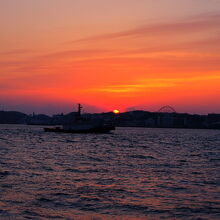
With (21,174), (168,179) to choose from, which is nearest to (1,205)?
(21,174)

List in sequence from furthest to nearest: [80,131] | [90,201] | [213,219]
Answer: [80,131]
[90,201]
[213,219]

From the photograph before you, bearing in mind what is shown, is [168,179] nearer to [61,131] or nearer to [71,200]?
[71,200]

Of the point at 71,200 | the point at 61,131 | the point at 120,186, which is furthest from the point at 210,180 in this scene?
the point at 61,131

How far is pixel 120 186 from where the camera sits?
2391 cm

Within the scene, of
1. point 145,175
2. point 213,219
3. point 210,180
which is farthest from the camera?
point 145,175

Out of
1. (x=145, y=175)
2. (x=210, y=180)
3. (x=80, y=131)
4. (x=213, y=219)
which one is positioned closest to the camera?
(x=213, y=219)

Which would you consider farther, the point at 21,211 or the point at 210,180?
the point at 210,180

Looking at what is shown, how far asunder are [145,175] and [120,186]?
6.12 metres

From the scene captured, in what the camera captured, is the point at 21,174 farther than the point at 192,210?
Yes

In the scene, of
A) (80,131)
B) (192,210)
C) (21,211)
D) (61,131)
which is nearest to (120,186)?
(192,210)

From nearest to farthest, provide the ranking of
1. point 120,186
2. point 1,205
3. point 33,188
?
point 1,205, point 33,188, point 120,186

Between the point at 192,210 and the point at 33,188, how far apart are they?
9.18m

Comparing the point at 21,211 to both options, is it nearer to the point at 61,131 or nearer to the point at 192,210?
the point at 192,210

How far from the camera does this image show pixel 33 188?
22172 mm
